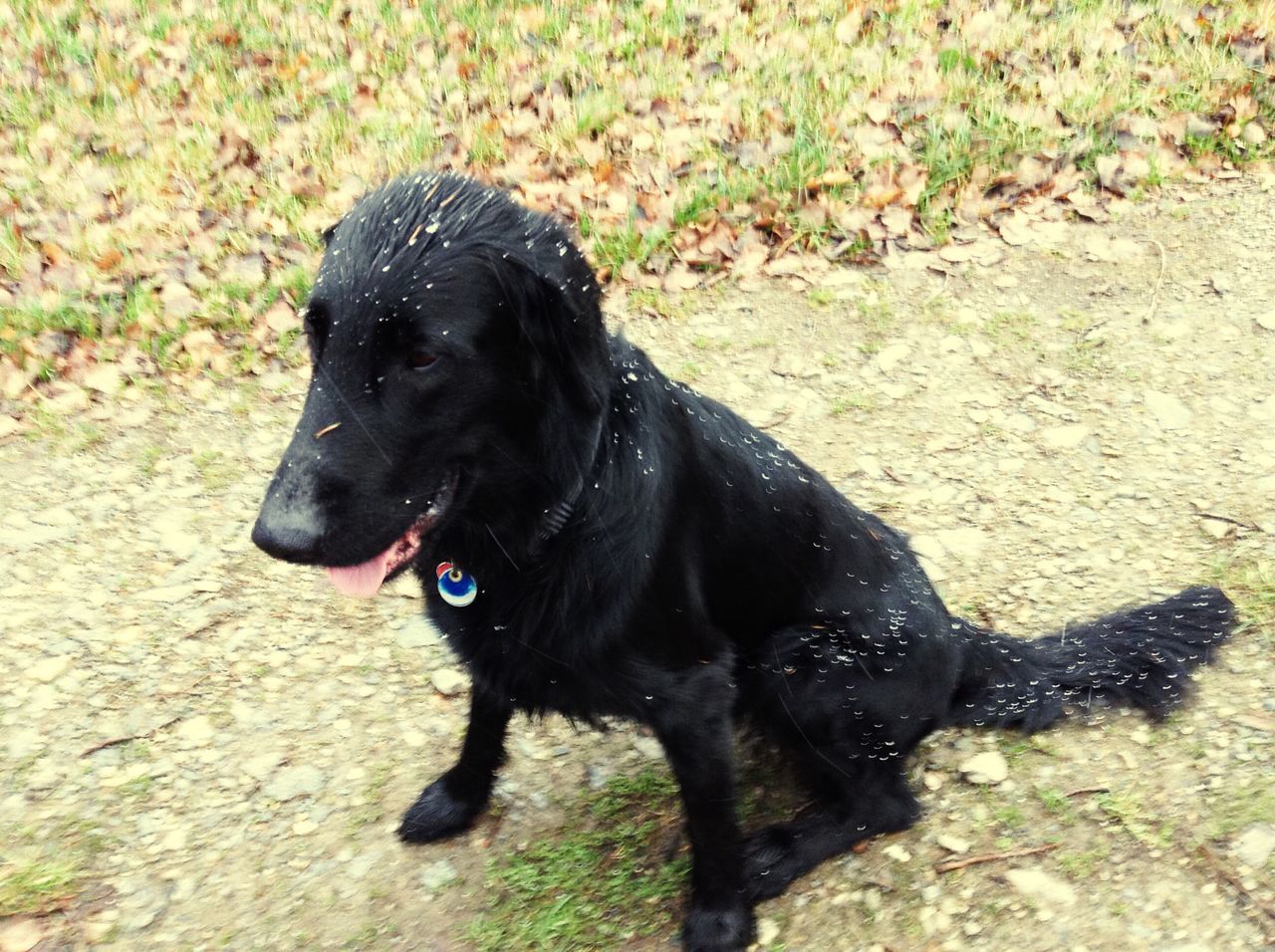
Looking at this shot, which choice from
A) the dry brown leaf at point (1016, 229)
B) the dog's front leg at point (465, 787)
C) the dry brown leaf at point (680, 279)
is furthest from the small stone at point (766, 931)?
the dry brown leaf at point (1016, 229)

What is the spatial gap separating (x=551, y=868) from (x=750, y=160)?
12.8 ft

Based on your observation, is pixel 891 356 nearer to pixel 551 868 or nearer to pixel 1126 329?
pixel 1126 329

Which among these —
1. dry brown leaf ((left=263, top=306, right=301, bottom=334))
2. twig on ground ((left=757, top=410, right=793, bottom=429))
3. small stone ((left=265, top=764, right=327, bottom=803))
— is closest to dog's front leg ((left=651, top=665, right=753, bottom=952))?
small stone ((left=265, top=764, right=327, bottom=803))

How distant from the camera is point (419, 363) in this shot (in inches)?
75.7

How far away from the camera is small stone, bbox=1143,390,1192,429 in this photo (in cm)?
404

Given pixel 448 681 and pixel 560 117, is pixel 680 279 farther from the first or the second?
pixel 448 681

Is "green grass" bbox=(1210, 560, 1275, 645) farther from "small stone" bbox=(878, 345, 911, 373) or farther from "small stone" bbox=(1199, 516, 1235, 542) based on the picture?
"small stone" bbox=(878, 345, 911, 373)

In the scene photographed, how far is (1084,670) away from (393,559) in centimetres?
191

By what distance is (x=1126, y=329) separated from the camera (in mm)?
4523

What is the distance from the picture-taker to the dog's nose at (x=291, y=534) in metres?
1.87

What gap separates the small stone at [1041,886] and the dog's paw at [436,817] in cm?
139

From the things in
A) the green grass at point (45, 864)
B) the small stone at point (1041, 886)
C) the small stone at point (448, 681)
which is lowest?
the small stone at point (1041, 886)

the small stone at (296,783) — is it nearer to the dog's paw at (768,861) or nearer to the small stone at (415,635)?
the small stone at (415,635)

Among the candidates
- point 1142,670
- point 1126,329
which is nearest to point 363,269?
point 1142,670
